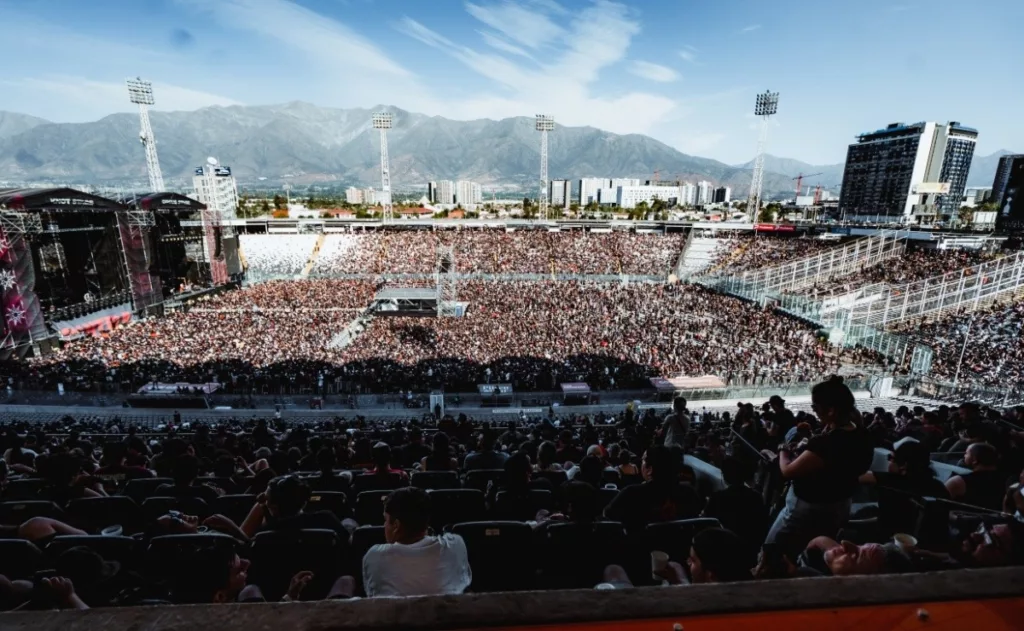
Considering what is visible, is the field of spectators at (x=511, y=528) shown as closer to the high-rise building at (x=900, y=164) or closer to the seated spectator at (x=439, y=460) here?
the seated spectator at (x=439, y=460)

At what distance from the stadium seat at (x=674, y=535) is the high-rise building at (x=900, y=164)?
129785 mm

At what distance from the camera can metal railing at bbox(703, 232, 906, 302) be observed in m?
32.5

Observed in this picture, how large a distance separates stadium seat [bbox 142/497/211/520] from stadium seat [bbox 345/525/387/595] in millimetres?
1757

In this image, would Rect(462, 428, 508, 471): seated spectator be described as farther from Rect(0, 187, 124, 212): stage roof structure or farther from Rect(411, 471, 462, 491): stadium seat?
Rect(0, 187, 124, 212): stage roof structure

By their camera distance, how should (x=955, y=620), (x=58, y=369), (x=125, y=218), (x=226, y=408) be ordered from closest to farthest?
(x=955, y=620)
(x=226, y=408)
(x=58, y=369)
(x=125, y=218)

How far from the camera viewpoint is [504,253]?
145ft

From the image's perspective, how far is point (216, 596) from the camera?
7.44ft

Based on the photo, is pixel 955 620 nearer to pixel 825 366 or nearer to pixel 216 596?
pixel 216 596

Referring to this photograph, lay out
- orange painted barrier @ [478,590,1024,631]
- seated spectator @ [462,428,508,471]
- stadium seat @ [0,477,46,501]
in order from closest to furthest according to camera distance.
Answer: orange painted barrier @ [478,590,1024,631], stadium seat @ [0,477,46,501], seated spectator @ [462,428,508,471]

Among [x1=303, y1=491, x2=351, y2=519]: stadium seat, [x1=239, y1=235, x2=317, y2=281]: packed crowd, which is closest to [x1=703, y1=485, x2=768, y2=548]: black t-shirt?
[x1=303, y1=491, x2=351, y2=519]: stadium seat

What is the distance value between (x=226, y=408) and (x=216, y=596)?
16.6 meters

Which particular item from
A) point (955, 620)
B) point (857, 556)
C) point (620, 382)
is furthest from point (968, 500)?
point (620, 382)

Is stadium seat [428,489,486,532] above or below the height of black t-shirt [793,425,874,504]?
below

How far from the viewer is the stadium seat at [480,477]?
4465 mm
